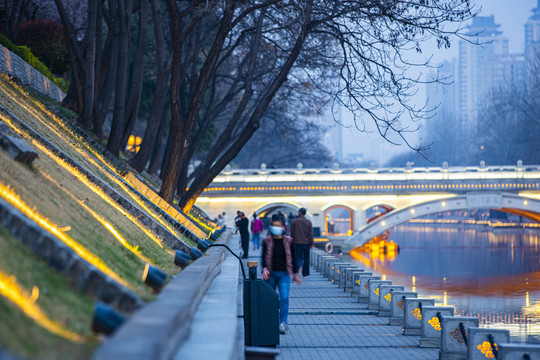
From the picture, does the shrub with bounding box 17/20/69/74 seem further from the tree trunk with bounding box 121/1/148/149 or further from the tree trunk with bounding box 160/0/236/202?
the tree trunk with bounding box 160/0/236/202

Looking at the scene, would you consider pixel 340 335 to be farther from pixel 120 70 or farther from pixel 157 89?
pixel 120 70

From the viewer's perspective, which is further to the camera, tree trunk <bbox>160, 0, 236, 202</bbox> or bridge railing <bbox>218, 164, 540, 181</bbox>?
bridge railing <bbox>218, 164, 540, 181</bbox>

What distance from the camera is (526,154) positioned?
66.8 m

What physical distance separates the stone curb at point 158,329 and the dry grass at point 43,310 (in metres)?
0.30

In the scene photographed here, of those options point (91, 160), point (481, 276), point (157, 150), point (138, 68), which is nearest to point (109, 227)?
point (91, 160)

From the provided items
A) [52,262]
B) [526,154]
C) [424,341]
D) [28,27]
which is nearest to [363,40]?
[424,341]

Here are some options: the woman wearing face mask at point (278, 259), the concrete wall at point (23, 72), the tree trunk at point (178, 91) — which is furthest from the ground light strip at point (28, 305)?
the concrete wall at point (23, 72)

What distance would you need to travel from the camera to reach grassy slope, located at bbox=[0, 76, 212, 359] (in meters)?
4.20

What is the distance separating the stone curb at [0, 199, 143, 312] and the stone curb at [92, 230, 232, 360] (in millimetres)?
434

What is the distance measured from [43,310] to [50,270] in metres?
0.71

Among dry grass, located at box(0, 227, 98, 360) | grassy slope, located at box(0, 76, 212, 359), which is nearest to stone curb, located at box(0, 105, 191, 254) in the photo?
grassy slope, located at box(0, 76, 212, 359)

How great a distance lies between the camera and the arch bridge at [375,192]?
4853cm

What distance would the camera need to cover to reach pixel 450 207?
165ft

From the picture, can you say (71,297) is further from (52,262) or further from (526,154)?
(526,154)
